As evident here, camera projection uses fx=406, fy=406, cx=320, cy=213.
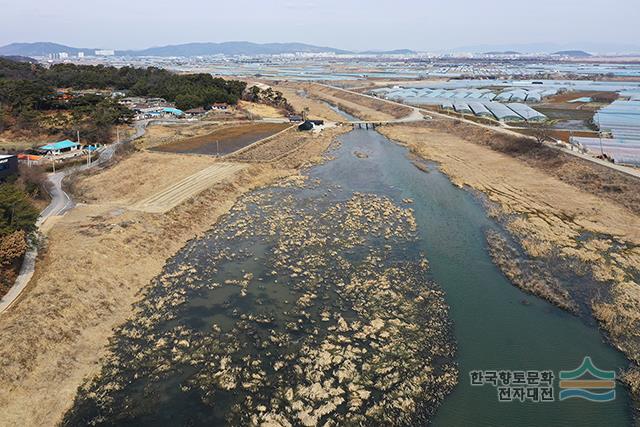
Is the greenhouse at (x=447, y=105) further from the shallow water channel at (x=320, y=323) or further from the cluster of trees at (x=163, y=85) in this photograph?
the shallow water channel at (x=320, y=323)

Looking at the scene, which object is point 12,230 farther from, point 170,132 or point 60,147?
point 170,132

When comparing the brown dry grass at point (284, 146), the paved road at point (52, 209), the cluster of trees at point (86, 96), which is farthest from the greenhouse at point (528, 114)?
the paved road at point (52, 209)

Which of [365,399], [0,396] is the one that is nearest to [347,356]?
[365,399]

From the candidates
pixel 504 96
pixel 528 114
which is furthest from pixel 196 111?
pixel 504 96

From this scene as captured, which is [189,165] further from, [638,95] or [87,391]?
[638,95]

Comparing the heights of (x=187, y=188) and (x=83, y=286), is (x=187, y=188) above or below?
above

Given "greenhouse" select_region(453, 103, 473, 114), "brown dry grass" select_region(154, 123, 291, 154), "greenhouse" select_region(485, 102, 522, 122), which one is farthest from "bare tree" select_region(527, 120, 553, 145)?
"brown dry grass" select_region(154, 123, 291, 154)

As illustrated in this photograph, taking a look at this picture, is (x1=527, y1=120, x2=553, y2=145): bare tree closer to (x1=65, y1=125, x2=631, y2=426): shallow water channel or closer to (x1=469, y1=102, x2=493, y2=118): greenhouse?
(x1=469, y1=102, x2=493, y2=118): greenhouse
